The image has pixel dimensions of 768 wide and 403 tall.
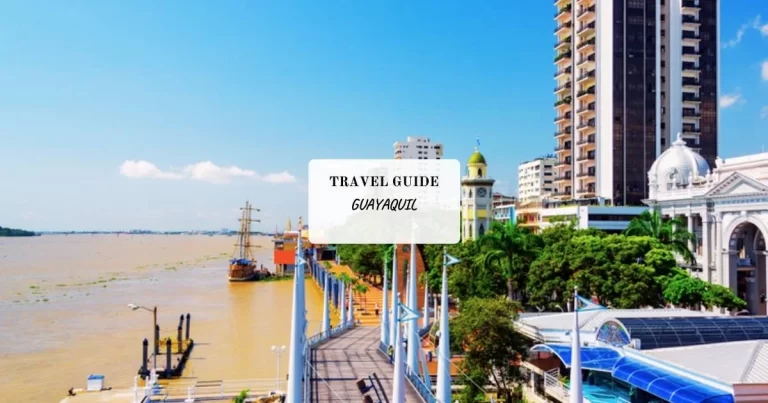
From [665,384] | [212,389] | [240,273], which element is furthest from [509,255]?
[240,273]

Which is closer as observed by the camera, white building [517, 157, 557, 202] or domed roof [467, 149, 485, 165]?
domed roof [467, 149, 485, 165]

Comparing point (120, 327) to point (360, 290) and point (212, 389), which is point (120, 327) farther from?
point (212, 389)

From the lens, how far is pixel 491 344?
19172 mm

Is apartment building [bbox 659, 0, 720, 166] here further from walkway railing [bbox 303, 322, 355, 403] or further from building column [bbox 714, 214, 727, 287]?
walkway railing [bbox 303, 322, 355, 403]

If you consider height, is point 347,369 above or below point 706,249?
below

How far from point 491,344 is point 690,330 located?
21.2 ft

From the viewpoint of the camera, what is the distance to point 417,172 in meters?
10.7

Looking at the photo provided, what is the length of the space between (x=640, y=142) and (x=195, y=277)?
197 feet

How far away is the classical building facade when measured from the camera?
3409 cm

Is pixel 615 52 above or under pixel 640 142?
above

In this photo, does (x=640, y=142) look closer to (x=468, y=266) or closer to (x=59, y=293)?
(x=468, y=266)

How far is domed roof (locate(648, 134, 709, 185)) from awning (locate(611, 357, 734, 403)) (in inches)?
1115

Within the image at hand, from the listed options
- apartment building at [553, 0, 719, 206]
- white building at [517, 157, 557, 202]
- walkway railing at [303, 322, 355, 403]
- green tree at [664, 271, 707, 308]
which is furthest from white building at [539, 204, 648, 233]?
white building at [517, 157, 557, 202]

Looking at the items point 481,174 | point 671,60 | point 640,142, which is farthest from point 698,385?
point 671,60
